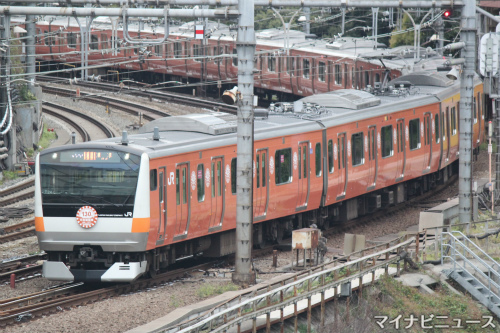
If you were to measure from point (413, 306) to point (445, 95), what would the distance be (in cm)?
1366

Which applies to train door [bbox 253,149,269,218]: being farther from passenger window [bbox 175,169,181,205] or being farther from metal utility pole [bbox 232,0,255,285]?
metal utility pole [bbox 232,0,255,285]

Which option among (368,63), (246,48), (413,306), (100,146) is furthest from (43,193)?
(368,63)

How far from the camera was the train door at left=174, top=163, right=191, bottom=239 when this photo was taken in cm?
1739

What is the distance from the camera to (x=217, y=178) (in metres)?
18.6

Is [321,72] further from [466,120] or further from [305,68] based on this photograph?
[466,120]

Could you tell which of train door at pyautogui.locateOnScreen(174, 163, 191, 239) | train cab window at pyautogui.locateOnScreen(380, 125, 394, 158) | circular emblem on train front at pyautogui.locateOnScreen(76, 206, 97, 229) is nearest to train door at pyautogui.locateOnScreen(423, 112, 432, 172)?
train cab window at pyautogui.locateOnScreen(380, 125, 394, 158)

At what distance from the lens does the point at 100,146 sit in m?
16.4

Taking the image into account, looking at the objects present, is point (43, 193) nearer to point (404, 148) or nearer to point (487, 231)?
point (487, 231)

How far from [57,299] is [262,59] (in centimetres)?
2891

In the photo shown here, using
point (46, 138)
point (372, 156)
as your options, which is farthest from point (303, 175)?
point (46, 138)

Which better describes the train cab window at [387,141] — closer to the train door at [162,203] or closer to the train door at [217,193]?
the train door at [217,193]

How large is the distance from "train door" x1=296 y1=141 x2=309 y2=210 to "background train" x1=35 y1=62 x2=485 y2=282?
27mm

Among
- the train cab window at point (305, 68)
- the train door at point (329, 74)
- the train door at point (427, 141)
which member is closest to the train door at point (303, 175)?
the train door at point (427, 141)

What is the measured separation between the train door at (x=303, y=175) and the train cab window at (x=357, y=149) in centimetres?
223
